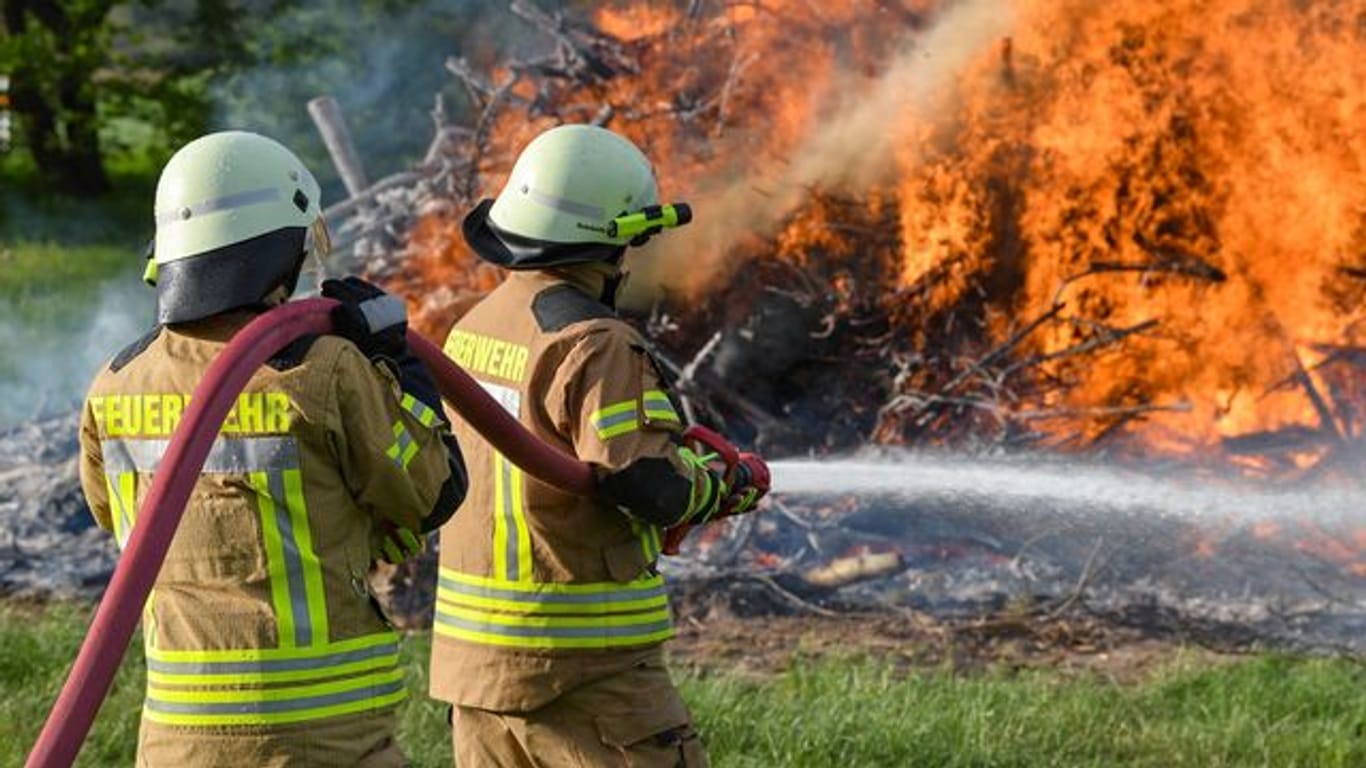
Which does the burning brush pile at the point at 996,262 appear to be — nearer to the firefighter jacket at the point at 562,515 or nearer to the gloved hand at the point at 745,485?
the gloved hand at the point at 745,485

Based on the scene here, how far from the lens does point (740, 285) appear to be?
30.0 ft

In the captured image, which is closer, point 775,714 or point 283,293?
point 283,293

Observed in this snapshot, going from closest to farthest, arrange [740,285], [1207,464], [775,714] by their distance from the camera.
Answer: [775,714], [1207,464], [740,285]

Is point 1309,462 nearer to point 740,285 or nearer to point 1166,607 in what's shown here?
point 1166,607

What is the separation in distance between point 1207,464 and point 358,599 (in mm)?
5349

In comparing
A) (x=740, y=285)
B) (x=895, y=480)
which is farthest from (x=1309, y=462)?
(x=740, y=285)

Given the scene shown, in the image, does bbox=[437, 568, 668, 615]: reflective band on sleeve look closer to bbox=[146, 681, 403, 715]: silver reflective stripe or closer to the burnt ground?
bbox=[146, 681, 403, 715]: silver reflective stripe

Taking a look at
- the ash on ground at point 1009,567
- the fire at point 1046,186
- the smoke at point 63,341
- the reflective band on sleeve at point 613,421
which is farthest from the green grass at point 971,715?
the smoke at point 63,341

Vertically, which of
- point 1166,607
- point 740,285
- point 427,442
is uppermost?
point 427,442

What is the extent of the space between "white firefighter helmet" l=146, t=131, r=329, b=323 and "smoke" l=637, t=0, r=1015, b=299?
551 cm

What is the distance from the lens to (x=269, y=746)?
11.5ft

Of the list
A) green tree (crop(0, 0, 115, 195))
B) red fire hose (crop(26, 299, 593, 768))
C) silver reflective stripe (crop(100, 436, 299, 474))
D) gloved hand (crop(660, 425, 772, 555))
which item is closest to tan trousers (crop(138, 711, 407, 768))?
red fire hose (crop(26, 299, 593, 768))

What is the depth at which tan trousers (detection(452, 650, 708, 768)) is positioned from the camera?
14.0ft

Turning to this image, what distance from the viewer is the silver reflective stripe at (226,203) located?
3.57 m
